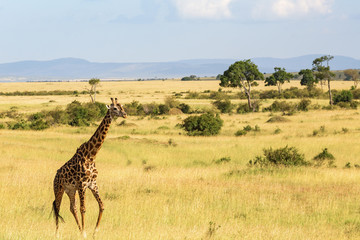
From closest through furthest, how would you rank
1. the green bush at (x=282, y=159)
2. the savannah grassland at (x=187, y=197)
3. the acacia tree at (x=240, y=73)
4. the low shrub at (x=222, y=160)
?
the savannah grassland at (x=187, y=197), the green bush at (x=282, y=159), the low shrub at (x=222, y=160), the acacia tree at (x=240, y=73)

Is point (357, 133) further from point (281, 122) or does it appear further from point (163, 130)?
point (163, 130)

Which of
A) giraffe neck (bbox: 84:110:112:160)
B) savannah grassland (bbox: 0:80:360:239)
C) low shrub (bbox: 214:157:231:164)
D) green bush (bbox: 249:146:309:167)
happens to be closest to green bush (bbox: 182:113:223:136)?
savannah grassland (bbox: 0:80:360:239)

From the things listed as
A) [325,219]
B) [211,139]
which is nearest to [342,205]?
[325,219]

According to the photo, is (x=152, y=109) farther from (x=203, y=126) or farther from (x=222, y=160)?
(x=222, y=160)

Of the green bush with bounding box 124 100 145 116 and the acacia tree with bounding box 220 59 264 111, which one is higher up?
the acacia tree with bounding box 220 59 264 111

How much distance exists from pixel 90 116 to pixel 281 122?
1979 cm

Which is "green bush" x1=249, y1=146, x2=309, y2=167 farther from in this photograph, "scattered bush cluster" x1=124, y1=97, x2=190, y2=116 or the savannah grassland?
"scattered bush cluster" x1=124, y1=97, x2=190, y2=116

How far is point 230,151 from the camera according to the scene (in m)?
27.9

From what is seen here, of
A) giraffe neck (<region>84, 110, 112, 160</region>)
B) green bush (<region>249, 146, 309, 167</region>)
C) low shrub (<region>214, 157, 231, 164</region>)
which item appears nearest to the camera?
giraffe neck (<region>84, 110, 112, 160</region>)

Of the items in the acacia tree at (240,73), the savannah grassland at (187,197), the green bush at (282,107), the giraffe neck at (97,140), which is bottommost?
the green bush at (282,107)

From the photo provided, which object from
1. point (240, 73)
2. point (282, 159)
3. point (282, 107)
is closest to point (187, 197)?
point (282, 159)

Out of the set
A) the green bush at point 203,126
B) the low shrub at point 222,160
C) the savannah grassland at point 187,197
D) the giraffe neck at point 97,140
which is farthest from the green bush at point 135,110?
the giraffe neck at point 97,140

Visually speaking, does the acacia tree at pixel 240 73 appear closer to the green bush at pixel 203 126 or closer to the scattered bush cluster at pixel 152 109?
the scattered bush cluster at pixel 152 109

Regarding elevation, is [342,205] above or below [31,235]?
below
